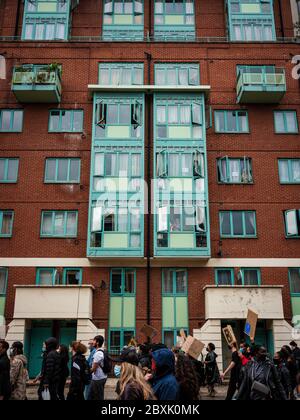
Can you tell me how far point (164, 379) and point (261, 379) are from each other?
353 cm

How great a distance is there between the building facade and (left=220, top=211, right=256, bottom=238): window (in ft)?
0.27

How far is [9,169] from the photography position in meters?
25.8

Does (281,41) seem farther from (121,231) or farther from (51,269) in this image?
(51,269)

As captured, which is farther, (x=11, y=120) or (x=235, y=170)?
(x=11, y=120)

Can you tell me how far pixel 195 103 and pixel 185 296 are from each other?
11.7 meters

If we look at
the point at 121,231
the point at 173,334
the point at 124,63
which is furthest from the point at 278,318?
the point at 124,63

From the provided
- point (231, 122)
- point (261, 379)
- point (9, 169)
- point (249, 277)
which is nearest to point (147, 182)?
point (231, 122)

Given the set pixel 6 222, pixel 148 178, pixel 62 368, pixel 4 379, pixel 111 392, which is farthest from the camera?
pixel 148 178

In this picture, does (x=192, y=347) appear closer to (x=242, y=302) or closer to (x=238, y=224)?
(x=242, y=302)

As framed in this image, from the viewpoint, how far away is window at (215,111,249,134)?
1057 inches

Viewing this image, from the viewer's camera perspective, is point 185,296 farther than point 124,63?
No

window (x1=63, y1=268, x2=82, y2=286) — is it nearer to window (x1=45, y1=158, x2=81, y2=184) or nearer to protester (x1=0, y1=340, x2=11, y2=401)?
window (x1=45, y1=158, x2=81, y2=184)

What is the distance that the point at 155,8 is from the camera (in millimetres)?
31016
